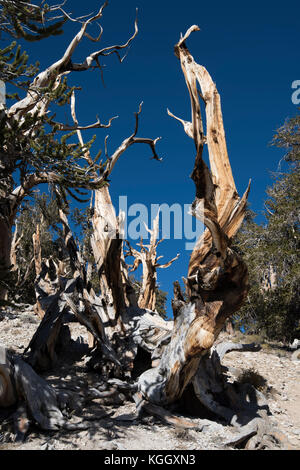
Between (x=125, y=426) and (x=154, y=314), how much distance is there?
2446mm

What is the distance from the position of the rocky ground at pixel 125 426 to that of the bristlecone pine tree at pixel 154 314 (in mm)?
173

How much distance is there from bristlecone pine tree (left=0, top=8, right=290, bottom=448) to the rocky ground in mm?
173

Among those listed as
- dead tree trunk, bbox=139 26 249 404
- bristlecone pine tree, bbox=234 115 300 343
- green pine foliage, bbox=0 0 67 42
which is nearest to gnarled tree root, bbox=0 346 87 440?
dead tree trunk, bbox=139 26 249 404

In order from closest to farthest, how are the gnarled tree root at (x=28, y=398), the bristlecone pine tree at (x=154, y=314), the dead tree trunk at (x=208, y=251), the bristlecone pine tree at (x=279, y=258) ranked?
the dead tree trunk at (x=208, y=251)
the bristlecone pine tree at (x=154, y=314)
the gnarled tree root at (x=28, y=398)
the bristlecone pine tree at (x=279, y=258)

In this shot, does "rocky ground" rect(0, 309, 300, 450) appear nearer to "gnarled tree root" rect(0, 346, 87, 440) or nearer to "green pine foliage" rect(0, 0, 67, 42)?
"gnarled tree root" rect(0, 346, 87, 440)

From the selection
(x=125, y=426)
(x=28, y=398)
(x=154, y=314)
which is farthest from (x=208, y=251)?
(x=154, y=314)

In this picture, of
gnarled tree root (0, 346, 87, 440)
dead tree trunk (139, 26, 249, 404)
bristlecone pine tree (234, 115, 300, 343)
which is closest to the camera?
dead tree trunk (139, 26, 249, 404)

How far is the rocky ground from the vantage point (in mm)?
3408

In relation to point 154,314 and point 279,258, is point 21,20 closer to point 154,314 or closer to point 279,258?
point 154,314

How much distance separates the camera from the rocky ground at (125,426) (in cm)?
341

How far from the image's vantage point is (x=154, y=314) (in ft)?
20.4

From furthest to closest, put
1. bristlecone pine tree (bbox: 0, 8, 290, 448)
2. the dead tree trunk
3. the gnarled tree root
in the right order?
Result: the gnarled tree root → bristlecone pine tree (bbox: 0, 8, 290, 448) → the dead tree trunk

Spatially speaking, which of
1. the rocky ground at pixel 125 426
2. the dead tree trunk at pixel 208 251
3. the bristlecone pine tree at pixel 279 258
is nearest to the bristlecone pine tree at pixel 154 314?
the dead tree trunk at pixel 208 251

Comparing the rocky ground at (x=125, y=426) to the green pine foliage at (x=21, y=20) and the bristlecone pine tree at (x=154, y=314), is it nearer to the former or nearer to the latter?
the bristlecone pine tree at (x=154, y=314)
